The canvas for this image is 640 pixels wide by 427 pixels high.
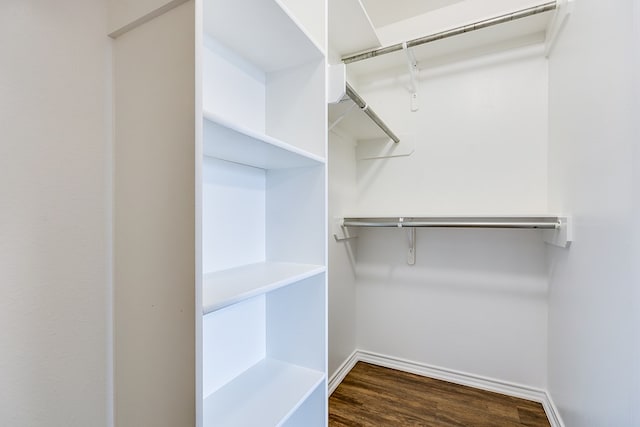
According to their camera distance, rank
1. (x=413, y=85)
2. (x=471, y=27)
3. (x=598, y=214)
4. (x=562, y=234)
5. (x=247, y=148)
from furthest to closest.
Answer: (x=413, y=85) < (x=471, y=27) < (x=562, y=234) < (x=598, y=214) < (x=247, y=148)

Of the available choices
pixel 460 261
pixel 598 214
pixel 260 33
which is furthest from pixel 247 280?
pixel 460 261

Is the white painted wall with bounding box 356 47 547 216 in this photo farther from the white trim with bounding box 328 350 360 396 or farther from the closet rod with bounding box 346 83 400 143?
the white trim with bounding box 328 350 360 396

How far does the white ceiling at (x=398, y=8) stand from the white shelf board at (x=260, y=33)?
1179 millimetres

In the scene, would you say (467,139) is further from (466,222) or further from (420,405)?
(420,405)

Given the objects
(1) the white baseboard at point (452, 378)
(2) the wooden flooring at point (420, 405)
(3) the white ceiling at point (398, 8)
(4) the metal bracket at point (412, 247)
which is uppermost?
(3) the white ceiling at point (398, 8)

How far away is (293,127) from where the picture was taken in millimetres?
991

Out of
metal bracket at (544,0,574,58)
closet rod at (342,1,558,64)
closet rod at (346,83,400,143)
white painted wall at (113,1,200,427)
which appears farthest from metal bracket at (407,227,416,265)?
white painted wall at (113,1,200,427)

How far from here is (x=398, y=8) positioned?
1.79 m

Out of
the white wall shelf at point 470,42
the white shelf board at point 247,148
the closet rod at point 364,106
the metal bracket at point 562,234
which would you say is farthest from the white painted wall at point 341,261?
the metal bracket at point 562,234

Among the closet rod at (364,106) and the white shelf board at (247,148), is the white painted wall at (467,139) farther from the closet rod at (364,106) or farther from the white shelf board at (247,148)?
the white shelf board at (247,148)

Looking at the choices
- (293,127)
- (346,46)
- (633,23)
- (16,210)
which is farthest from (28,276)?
(346,46)

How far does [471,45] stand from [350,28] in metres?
0.84

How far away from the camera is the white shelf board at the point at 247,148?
1.92ft

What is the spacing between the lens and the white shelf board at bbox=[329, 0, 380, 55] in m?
1.34
